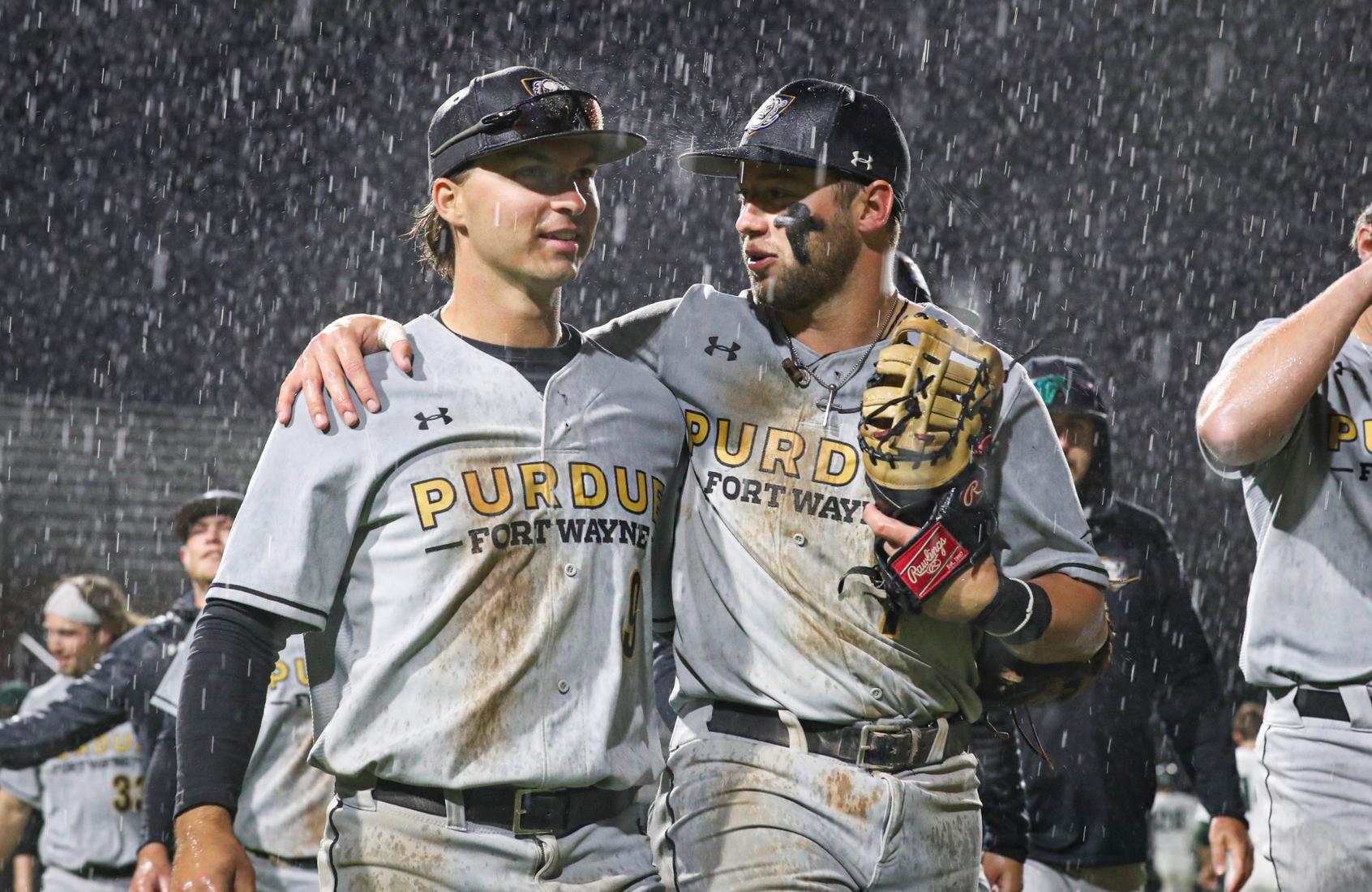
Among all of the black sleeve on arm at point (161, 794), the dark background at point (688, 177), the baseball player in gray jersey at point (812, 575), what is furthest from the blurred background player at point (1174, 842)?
the dark background at point (688, 177)

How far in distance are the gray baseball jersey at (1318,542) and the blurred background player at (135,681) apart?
432cm

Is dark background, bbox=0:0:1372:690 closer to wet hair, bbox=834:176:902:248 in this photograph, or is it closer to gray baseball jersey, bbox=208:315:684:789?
wet hair, bbox=834:176:902:248

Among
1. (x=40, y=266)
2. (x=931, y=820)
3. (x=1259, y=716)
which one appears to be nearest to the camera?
(x=931, y=820)

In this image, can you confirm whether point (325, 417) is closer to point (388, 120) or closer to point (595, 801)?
point (595, 801)

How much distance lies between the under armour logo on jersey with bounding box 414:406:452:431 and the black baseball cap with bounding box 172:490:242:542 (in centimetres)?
399

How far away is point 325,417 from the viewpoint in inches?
118

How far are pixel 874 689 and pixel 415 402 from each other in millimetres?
1139

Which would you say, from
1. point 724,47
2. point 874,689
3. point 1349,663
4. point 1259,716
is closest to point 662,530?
point 874,689

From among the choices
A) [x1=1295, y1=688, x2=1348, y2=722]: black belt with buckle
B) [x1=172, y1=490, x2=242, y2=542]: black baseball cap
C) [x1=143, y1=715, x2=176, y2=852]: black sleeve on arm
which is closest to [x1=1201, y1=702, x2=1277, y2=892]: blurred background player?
[x1=1295, y1=688, x2=1348, y2=722]: black belt with buckle

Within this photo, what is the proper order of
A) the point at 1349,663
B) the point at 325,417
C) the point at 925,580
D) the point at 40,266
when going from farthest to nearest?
the point at 40,266 → the point at 1349,663 → the point at 925,580 → the point at 325,417

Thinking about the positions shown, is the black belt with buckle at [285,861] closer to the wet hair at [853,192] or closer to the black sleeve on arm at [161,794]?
the black sleeve on arm at [161,794]

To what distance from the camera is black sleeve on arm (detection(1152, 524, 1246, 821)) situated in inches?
215

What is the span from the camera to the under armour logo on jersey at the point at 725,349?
142 inches

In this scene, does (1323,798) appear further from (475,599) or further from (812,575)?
(475,599)
